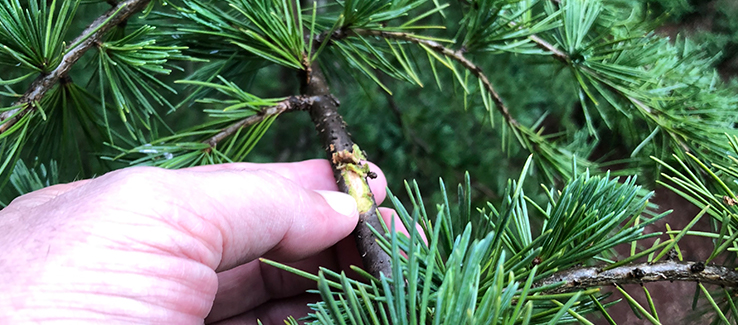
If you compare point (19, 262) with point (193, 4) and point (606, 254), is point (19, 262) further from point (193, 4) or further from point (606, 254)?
point (606, 254)

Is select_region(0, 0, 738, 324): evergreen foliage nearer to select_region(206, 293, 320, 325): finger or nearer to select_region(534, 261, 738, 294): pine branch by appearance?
select_region(534, 261, 738, 294): pine branch

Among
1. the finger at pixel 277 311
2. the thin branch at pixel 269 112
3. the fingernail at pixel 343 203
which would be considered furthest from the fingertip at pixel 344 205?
the finger at pixel 277 311

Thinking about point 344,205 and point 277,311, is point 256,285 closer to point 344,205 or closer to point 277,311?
point 277,311

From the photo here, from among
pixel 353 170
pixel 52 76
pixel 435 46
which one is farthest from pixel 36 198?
pixel 435 46

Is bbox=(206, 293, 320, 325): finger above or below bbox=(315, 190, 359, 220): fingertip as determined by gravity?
below

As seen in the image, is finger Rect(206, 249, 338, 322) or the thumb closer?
the thumb

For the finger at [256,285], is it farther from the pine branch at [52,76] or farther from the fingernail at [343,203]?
the pine branch at [52,76]

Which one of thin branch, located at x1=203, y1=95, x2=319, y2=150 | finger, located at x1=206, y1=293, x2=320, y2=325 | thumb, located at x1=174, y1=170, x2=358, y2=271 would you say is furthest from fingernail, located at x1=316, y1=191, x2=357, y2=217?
finger, located at x1=206, y1=293, x2=320, y2=325
